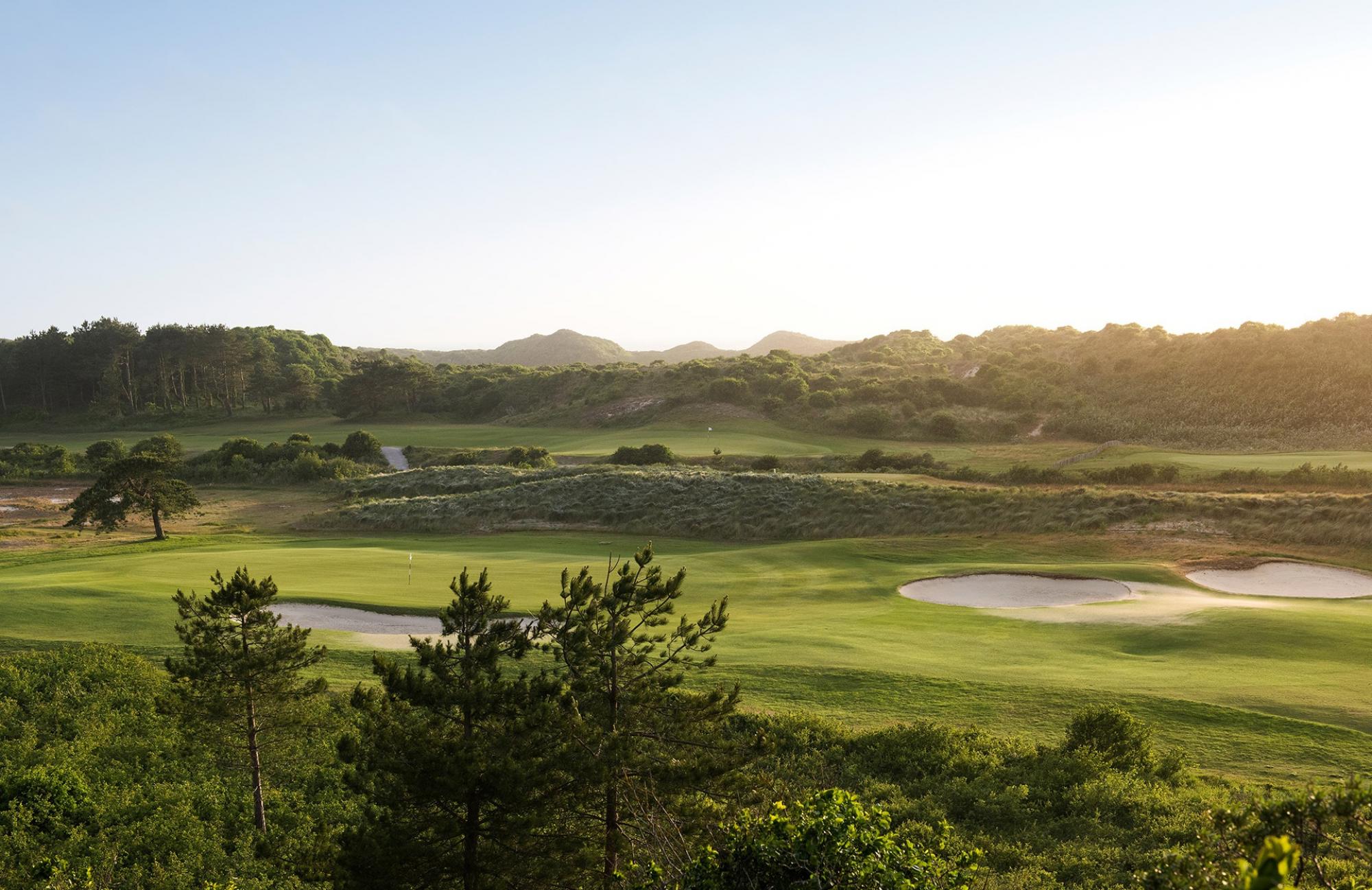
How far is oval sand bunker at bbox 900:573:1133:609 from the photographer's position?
23453 millimetres

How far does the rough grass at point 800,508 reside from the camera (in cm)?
2992

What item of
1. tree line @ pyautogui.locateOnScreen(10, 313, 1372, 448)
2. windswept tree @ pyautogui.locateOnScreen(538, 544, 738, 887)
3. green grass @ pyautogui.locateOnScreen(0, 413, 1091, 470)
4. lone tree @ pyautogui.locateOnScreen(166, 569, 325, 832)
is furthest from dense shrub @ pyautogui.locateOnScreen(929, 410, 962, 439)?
windswept tree @ pyautogui.locateOnScreen(538, 544, 738, 887)

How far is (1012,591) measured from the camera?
24.8m

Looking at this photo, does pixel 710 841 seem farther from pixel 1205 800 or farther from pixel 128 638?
pixel 128 638

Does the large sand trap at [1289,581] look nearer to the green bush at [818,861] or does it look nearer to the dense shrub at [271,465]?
the green bush at [818,861]

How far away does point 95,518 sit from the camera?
136 feet

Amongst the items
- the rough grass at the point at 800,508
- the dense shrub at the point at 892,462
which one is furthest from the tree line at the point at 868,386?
the rough grass at the point at 800,508

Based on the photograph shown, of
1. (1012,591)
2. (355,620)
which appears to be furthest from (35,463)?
(1012,591)

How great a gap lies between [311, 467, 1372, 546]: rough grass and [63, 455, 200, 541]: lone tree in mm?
6809

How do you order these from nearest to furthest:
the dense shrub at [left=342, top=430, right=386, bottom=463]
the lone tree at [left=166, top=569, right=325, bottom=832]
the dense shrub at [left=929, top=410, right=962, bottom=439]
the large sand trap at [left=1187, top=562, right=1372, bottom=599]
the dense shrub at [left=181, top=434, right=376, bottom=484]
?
the lone tree at [left=166, top=569, right=325, bottom=832], the large sand trap at [left=1187, top=562, right=1372, bottom=599], the dense shrub at [left=181, top=434, right=376, bottom=484], the dense shrub at [left=929, top=410, right=962, bottom=439], the dense shrub at [left=342, top=430, right=386, bottom=463]

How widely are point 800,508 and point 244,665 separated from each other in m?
28.7

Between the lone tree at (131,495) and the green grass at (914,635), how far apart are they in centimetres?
804

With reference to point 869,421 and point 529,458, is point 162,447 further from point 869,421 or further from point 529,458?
point 869,421

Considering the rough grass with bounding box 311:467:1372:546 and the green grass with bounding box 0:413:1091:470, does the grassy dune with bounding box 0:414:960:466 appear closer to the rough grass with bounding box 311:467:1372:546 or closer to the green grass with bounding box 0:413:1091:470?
the green grass with bounding box 0:413:1091:470
